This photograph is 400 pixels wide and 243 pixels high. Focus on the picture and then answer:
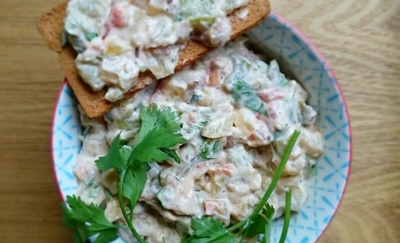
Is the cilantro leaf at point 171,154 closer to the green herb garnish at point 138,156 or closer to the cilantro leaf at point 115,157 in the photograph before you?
the green herb garnish at point 138,156

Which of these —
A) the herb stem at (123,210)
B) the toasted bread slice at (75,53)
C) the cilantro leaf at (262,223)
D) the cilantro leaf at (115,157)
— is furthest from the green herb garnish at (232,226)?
the toasted bread slice at (75,53)

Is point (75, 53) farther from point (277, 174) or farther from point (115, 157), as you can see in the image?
point (277, 174)

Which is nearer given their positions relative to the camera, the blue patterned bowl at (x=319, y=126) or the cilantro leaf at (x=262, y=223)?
the cilantro leaf at (x=262, y=223)

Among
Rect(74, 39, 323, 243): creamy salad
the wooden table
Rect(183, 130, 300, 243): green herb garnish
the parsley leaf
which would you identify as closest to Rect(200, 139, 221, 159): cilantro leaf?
Rect(74, 39, 323, 243): creamy salad

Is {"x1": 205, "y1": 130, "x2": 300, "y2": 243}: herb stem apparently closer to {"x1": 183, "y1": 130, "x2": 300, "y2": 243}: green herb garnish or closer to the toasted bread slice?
{"x1": 183, "y1": 130, "x2": 300, "y2": 243}: green herb garnish

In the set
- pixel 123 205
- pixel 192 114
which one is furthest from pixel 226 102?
pixel 123 205

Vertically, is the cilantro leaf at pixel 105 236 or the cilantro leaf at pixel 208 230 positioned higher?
the cilantro leaf at pixel 208 230
